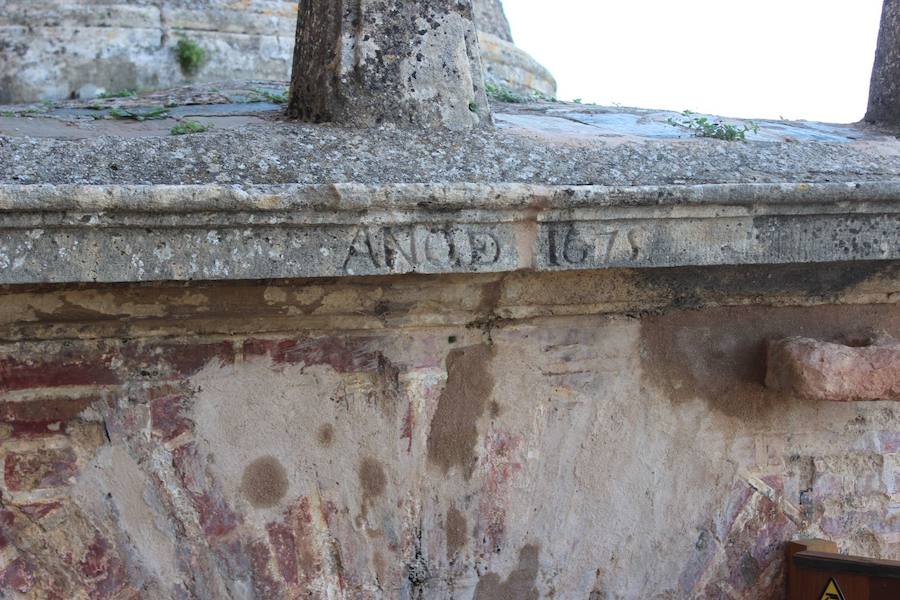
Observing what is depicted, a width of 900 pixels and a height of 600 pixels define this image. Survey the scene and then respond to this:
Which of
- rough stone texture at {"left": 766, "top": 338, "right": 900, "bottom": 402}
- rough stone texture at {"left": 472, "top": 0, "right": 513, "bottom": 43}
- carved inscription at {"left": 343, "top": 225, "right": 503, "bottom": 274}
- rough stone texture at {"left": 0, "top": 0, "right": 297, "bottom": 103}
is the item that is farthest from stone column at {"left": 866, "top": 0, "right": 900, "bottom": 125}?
rough stone texture at {"left": 0, "top": 0, "right": 297, "bottom": 103}

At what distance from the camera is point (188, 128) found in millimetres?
1914

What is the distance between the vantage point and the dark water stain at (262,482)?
202 centimetres

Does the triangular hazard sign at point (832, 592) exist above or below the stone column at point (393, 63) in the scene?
below

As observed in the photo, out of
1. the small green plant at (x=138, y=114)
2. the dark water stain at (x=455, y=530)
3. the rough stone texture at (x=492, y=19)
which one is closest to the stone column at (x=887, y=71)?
the dark water stain at (x=455, y=530)

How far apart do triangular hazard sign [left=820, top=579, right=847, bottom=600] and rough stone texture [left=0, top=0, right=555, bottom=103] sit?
9.64 feet

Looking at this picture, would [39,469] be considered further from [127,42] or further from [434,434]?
[127,42]

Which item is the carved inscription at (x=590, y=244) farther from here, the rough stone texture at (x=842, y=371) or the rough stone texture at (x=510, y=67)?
the rough stone texture at (x=510, y=67)

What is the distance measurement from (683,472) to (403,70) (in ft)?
3.87

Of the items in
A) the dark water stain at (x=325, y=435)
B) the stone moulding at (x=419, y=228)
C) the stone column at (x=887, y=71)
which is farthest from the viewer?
the stone column at (x=887, y=71)

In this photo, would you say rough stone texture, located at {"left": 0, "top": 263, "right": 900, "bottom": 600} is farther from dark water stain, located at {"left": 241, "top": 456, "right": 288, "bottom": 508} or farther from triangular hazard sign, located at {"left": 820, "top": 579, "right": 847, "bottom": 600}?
triangular hazard sign, located at {"left": 820, "top": 579, "right": 847, "bottom": 600}

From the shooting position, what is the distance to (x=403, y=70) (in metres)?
1.96

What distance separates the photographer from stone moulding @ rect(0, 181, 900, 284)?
156cm

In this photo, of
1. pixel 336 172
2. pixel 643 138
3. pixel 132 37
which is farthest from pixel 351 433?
pixel 132 37

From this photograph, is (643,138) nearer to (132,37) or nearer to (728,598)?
(728,598)
